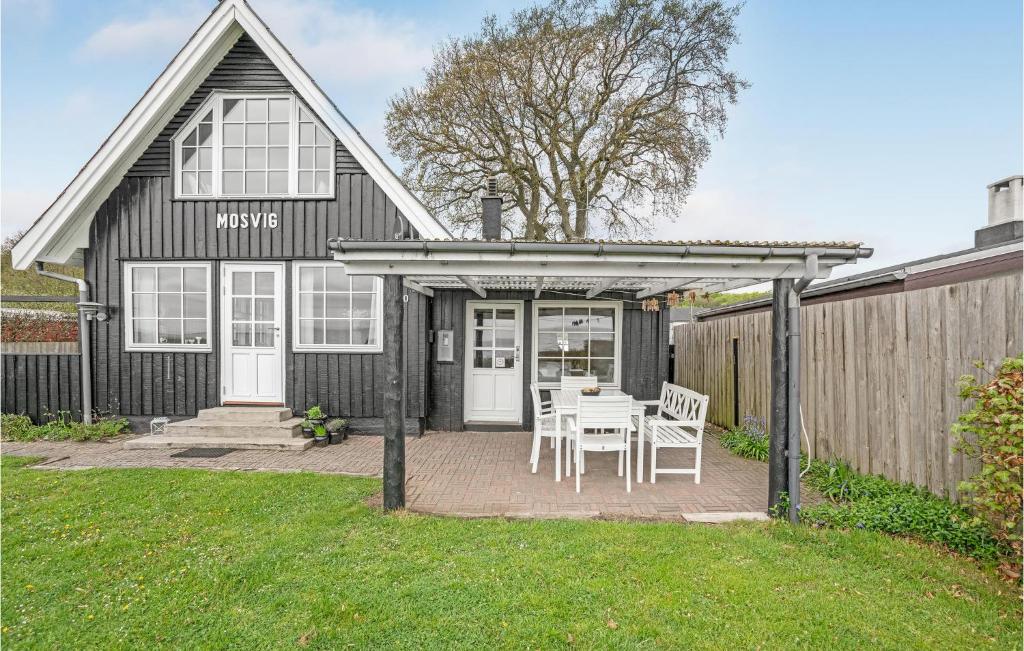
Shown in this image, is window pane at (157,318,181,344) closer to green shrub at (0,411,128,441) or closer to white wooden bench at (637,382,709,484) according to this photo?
green shrub at (0,411,128,441)

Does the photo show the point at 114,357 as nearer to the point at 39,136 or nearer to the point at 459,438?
the point at 39,136

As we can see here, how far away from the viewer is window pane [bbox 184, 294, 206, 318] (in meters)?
7.40

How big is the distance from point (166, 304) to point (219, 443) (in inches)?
106

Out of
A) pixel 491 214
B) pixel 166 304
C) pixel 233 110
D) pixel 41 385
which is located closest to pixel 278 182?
pixel 233 110

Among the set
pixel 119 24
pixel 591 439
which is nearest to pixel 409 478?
pixel 591 439

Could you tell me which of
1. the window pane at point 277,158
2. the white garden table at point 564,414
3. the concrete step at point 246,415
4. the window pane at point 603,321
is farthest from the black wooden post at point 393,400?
the window pane at point 277,158

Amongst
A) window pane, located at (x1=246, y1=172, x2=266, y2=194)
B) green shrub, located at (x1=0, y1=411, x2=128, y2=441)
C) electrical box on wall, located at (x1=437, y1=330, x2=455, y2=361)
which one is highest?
window pane, located at (x1=246, y1=172, x2=266, y2=194)

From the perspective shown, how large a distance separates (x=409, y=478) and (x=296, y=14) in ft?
37.5

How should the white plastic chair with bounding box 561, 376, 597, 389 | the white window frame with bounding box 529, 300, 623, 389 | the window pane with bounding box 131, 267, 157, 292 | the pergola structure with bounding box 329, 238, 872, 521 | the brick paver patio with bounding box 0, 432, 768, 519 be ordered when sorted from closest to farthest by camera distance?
the pergola structure with bounding box 329, 238, 872, 521
the brick paver patio with bounding box 0, 432, 768, 519
the white plastic chair with bounding box 561, 376, 597, 389
the window pane with bounding box 131, 267, 157, 292
the white window frame with bounding box 529, 300, 623, 389

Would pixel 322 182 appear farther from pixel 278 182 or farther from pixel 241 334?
pixel 241 334

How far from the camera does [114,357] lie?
7.34m

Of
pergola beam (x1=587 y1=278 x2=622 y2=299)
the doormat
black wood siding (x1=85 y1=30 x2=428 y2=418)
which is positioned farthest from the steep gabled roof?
the doormat

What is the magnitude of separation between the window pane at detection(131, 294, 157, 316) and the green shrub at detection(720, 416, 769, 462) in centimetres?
911

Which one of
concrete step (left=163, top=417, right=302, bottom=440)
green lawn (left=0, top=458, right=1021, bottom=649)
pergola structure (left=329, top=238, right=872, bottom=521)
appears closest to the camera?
green lawn (left=0, top=458, right=1021, bottom=649)
